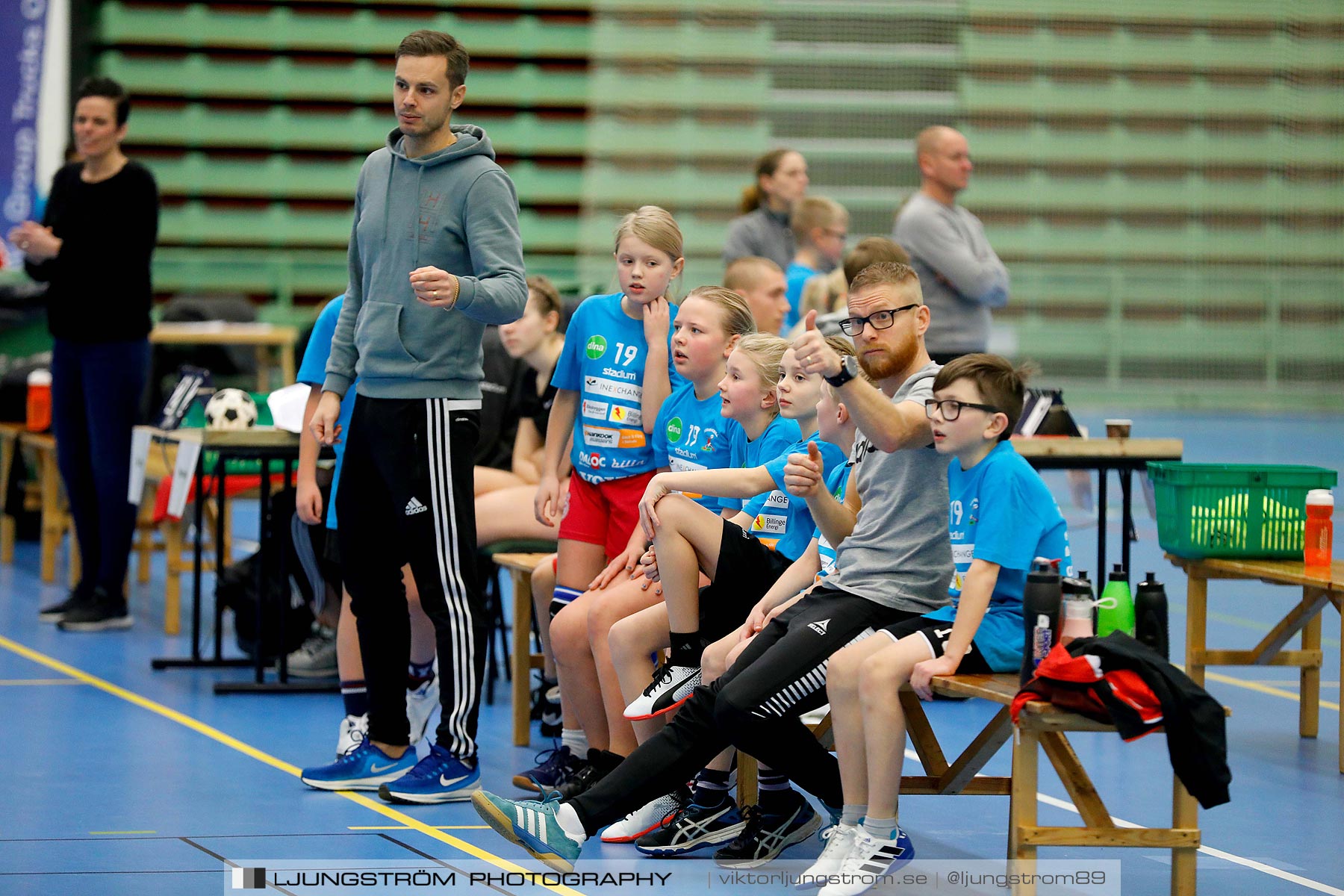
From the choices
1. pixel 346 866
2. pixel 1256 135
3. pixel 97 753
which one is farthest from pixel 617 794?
pixel 1256 135

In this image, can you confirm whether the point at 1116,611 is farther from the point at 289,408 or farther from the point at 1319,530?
the point at 289,408

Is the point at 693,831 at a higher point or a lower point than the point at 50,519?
lower

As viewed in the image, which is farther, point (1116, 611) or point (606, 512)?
point (606, 512)

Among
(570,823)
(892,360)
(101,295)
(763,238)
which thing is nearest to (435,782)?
(570,823)

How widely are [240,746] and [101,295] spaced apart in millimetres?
2137

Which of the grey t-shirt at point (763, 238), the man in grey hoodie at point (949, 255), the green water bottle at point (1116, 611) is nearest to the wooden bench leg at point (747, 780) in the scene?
the green water bottle at point (1116, 611)

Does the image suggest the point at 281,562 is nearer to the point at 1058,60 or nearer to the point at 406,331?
the point at 406,331

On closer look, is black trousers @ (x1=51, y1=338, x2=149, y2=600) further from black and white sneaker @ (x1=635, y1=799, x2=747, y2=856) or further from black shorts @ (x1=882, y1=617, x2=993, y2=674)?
black shorts @ (x1=882, y1=617, x2=993, y2=674)

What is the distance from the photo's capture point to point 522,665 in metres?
4.27

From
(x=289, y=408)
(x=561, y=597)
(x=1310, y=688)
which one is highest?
(x=289, y=408)

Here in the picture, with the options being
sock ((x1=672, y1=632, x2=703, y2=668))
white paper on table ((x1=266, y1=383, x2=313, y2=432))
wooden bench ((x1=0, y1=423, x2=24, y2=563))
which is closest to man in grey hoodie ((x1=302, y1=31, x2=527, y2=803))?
→ sock ((x1=672, y1=632, x2=703, y2=668))

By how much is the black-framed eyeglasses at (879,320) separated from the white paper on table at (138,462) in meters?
3.17

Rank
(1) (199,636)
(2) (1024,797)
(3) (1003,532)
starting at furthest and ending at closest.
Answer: (1) (199,636)
(3) (1003,532)
(2) (1024,797)

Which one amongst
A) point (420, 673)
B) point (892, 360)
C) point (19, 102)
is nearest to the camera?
point (892, 360)
